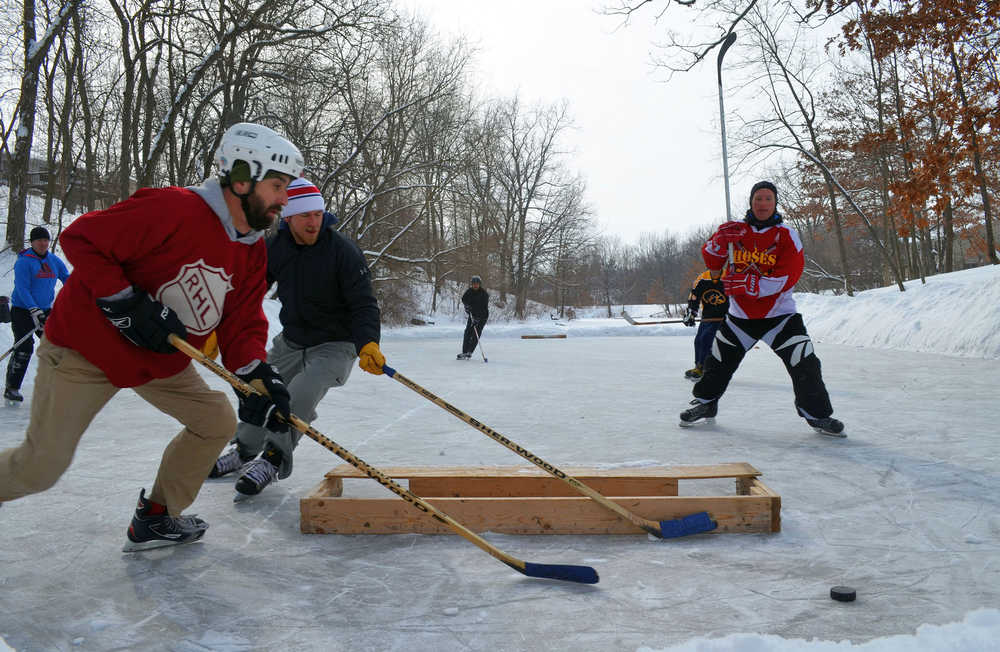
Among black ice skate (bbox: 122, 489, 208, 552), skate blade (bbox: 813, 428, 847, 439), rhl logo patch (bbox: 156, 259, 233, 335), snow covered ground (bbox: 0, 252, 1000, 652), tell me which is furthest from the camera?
skate blade (bbox: 813, 428, 847, 439)

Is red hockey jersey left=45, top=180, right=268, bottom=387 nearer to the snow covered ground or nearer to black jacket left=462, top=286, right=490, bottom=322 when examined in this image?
the snow covered ground

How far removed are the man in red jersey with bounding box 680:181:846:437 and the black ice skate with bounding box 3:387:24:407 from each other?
6400mm

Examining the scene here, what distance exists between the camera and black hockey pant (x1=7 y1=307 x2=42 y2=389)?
6.48 meters

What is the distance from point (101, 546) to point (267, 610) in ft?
3.47

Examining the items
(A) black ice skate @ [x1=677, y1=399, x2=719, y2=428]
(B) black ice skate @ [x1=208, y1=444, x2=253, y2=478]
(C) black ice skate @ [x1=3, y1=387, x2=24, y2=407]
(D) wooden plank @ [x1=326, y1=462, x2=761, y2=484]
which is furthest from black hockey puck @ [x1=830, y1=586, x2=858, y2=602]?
(C) black ice skate @ [x1=3, y1=387, x2=24, y2=407]

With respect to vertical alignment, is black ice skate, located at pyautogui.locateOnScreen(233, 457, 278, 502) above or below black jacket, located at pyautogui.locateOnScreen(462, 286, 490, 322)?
below

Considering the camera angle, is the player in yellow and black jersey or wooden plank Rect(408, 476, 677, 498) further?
the player in yellow and black jersey

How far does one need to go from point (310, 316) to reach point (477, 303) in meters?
8.87

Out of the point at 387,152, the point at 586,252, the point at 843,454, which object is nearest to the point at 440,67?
the point at 387,152

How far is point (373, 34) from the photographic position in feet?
55.7

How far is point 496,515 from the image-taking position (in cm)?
285

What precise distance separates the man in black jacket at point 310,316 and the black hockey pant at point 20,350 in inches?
157

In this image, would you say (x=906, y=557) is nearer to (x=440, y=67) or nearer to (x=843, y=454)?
(x=843, y=454)

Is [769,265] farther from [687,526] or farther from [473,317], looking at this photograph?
[473,317]
